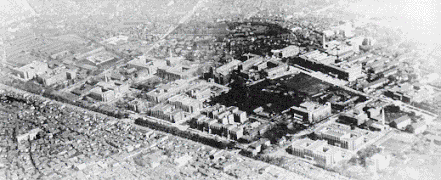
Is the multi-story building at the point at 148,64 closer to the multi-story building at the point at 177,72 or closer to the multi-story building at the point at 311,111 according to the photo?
the multi-story building at the point at 177,72

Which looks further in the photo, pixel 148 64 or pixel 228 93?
pixel 148 64

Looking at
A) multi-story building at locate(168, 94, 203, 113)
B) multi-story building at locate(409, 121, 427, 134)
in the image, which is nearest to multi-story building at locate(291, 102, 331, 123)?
multi-story building at locate(409, 121, 427, 134)

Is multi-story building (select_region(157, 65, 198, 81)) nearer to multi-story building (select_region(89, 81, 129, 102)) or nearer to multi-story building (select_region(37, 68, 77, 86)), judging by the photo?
multi-story building (select_region(89, 81, 129, 102))

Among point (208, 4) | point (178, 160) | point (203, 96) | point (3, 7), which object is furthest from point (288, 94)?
point (3, 7)

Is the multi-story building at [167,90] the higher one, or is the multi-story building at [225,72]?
the multi-story building at [225,72]

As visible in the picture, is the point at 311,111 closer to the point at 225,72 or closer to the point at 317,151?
the point at 317,151

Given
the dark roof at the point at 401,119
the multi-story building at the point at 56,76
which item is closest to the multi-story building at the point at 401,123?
the dark roof at the point at 401,119

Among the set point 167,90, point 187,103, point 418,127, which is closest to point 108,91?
point 167,90
